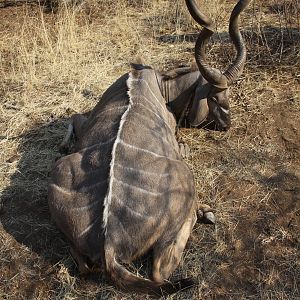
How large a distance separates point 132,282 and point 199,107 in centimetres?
217

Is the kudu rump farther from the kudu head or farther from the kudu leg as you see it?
Result: the kudu head

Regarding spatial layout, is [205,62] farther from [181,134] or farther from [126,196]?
[126,196]

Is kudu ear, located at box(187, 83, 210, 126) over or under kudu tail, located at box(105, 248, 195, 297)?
over

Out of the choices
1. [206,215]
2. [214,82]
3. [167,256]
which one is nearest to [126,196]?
[167,256]

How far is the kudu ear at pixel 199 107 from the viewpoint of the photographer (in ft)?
15.8

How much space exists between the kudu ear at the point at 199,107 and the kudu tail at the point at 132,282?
204 centimetres

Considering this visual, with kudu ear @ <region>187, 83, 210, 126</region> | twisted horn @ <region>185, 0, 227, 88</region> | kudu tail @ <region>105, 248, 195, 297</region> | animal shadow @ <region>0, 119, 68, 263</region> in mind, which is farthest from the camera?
kudu ear @ <region>187, 83, 210, 126</region>

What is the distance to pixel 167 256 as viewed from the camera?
338 centimetres

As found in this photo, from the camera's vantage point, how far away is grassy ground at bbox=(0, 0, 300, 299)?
3.52 meters

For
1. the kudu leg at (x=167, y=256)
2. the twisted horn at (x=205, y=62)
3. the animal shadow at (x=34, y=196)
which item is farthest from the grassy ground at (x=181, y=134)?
the twisted horn at (x=205, y=62)

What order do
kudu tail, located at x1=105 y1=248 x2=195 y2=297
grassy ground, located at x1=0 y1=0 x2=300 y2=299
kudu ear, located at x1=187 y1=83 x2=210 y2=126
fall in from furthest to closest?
kudu ear, located at x1=187 y1=83 x2=210 y2=126 < grassy ground, located at x1=0 y1=0 x2=300 y2=299 < kudu tail, located at x1=105 y1=248 x2=195 y2=297

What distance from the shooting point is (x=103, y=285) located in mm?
3406

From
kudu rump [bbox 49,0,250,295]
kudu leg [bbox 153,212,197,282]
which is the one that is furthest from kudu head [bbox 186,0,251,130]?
kudu leg [bbox 153,212,197,282]

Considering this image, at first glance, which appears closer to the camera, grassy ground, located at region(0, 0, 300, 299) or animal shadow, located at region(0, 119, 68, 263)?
grassy ground, located at region(0, 0, 300, 299)
